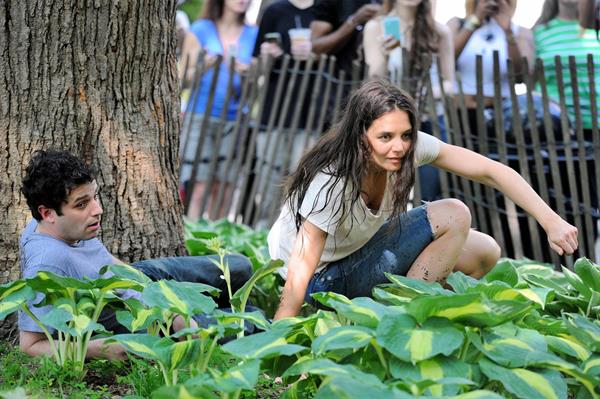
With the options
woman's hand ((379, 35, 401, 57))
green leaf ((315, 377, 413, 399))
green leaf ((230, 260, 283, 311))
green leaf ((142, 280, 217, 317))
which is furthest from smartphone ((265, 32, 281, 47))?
green leaf ((315, 377, 413, 399))

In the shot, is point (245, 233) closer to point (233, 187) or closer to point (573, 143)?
point (233, 187)

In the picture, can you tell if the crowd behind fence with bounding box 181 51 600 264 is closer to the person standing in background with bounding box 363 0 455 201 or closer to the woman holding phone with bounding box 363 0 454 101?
the person standing in background with bounding box 363 0 455 201

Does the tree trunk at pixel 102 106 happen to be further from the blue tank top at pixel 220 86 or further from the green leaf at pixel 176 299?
the blue tank top at pixel 220 86

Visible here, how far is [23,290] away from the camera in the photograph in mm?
3426

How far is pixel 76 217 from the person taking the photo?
380cm

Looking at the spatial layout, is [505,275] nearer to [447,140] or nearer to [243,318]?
[243,318]

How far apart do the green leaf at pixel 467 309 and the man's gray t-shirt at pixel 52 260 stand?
1.37 metres

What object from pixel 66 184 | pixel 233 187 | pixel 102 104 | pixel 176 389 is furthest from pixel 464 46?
pixel 176 389

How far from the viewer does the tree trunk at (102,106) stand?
4.30m

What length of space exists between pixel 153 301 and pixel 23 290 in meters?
0.51

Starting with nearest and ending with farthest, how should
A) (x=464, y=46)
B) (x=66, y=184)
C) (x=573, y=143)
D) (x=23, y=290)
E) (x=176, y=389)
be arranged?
1. (x=176, y=389)
2. (x=23, y=290)
3. (x=66, y=184)
4. (x=573, y=143)
5. (x=464, y=46)

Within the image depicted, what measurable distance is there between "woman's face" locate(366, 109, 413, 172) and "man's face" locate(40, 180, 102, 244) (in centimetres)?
110

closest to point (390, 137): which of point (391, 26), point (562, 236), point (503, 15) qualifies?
point (562, 236)

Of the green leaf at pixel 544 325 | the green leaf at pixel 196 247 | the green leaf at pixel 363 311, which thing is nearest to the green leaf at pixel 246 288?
the green leaf at pixel 363 311
